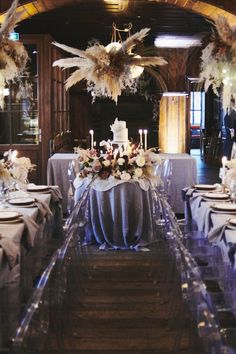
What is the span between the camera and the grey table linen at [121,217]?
6367 mm

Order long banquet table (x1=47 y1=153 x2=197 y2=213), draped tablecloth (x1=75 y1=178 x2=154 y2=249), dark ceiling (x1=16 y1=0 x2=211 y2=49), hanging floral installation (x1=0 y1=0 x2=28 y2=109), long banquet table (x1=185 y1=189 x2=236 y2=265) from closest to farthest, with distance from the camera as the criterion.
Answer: long banquet table (x1=185 y1=189 x2=236 y2=265), hanging floral installation (x1=0 y1=0 x2=28 y2=109), draped tablecloth (x1=75 y1=178 x2=154 y2=249), long banquet table (x1=47 y1=153 x2=197 y2=213), dark ceiling (x1=16 y1=0 x2=211 y2=49)

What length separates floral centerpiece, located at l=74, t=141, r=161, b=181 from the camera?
247 inches

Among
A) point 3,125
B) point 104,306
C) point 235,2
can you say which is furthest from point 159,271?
point 3,125

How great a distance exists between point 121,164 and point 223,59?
148cm

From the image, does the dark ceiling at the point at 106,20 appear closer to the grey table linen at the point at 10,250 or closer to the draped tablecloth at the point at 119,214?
the draped tablecloth at the point at 119,214

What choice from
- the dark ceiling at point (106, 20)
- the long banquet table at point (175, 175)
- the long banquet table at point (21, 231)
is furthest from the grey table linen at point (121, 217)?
the dark ceiling at point (106, 20)

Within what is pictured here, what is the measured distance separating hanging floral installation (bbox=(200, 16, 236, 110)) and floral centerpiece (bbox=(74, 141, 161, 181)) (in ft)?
3.27

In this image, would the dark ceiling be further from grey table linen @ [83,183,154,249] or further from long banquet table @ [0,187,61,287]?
long banquet table @ [0,187,61,287]

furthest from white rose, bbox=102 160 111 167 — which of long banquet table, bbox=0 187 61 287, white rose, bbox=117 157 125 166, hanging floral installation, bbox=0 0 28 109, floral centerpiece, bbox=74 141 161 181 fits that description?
hanging floral installation, bbox=0 0 28 109

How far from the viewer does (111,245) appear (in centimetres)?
656

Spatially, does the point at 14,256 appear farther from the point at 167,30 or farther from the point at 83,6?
the point at 167,30

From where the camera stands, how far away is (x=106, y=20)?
10.1 meters

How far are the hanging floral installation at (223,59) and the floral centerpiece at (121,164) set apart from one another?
995 millimetres

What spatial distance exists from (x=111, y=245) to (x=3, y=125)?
12.3 ft
